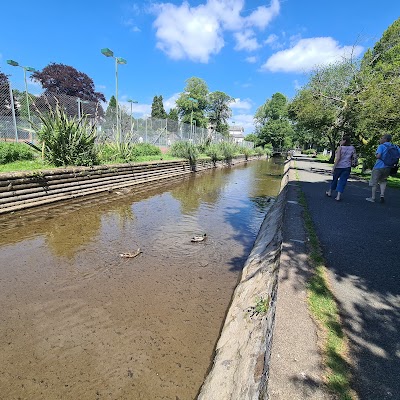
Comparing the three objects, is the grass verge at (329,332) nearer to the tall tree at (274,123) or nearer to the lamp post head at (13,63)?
the lamp post head at (13,63)

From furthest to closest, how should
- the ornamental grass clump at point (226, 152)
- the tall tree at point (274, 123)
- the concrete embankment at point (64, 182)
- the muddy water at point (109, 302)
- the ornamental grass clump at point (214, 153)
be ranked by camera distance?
the tall tree at point (274, 123), the ornamental grass clump at point (226, 152), the ornamental grass clump at point (214, 153), the concrete embankment at point (64, 182), the muddy water at point (109, 302)

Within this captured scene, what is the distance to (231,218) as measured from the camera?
7.66m

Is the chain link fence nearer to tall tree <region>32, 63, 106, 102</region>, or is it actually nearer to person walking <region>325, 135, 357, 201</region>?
person walking <region>325, 135, 357, 201</region>

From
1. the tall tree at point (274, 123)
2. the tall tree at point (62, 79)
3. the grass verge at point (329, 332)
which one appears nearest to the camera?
the grass verge at point (329, 332)

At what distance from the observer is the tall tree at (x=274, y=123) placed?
192ft

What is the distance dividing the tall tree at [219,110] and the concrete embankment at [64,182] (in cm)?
5970

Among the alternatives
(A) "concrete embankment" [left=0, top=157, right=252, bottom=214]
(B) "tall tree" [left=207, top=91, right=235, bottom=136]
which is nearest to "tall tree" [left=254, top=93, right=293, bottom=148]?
(B) "tall tree" [left=207, top=91, right=235, bottom=136]

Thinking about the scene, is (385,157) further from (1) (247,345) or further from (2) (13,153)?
(2) (13,153)

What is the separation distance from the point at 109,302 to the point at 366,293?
3.06 m

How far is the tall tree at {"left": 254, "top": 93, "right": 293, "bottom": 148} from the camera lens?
2304 inches

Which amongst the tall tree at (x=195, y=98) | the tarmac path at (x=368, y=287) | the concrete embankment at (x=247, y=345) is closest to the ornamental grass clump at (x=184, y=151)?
the tarmac path at (x=368, y=287)

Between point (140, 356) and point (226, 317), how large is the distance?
1.14 m

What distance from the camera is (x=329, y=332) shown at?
2021mm

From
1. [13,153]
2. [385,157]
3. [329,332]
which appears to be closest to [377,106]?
[385,157]
